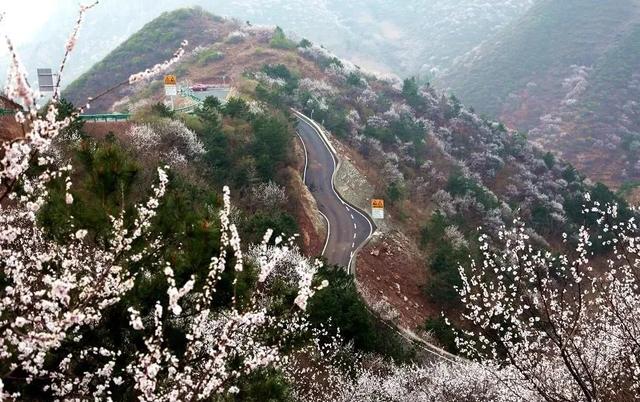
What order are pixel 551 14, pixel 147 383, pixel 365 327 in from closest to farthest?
1. pixel 147 383
2. pixel 365 327
3. pixel 551 14

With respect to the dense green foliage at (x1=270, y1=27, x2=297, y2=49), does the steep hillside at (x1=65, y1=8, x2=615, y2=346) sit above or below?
below

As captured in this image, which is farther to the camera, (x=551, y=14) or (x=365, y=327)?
(x=551, y=14)

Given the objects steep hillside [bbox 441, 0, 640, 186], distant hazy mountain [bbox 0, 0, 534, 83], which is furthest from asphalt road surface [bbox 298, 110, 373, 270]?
→ distant hazy mountain [bbox 0, 0, 534, 83]

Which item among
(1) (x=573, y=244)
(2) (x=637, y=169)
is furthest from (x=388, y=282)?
(2) (x=637, y=169)

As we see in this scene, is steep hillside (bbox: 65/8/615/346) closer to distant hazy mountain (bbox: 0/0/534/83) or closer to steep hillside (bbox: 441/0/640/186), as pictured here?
steep hillside (bbox: 441/0/640/186)

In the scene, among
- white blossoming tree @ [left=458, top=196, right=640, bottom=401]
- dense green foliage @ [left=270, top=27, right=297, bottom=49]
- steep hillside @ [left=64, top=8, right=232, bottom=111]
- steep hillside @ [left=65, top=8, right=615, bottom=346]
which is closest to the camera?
white blossoming tree @ [left=458, top=196, right=640, bottom=401]

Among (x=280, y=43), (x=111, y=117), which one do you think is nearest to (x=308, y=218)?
(x=111, y=117)

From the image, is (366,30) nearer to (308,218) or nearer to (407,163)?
(407,163)

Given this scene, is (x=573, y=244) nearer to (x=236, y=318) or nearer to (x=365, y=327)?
(x=365, y=327)
